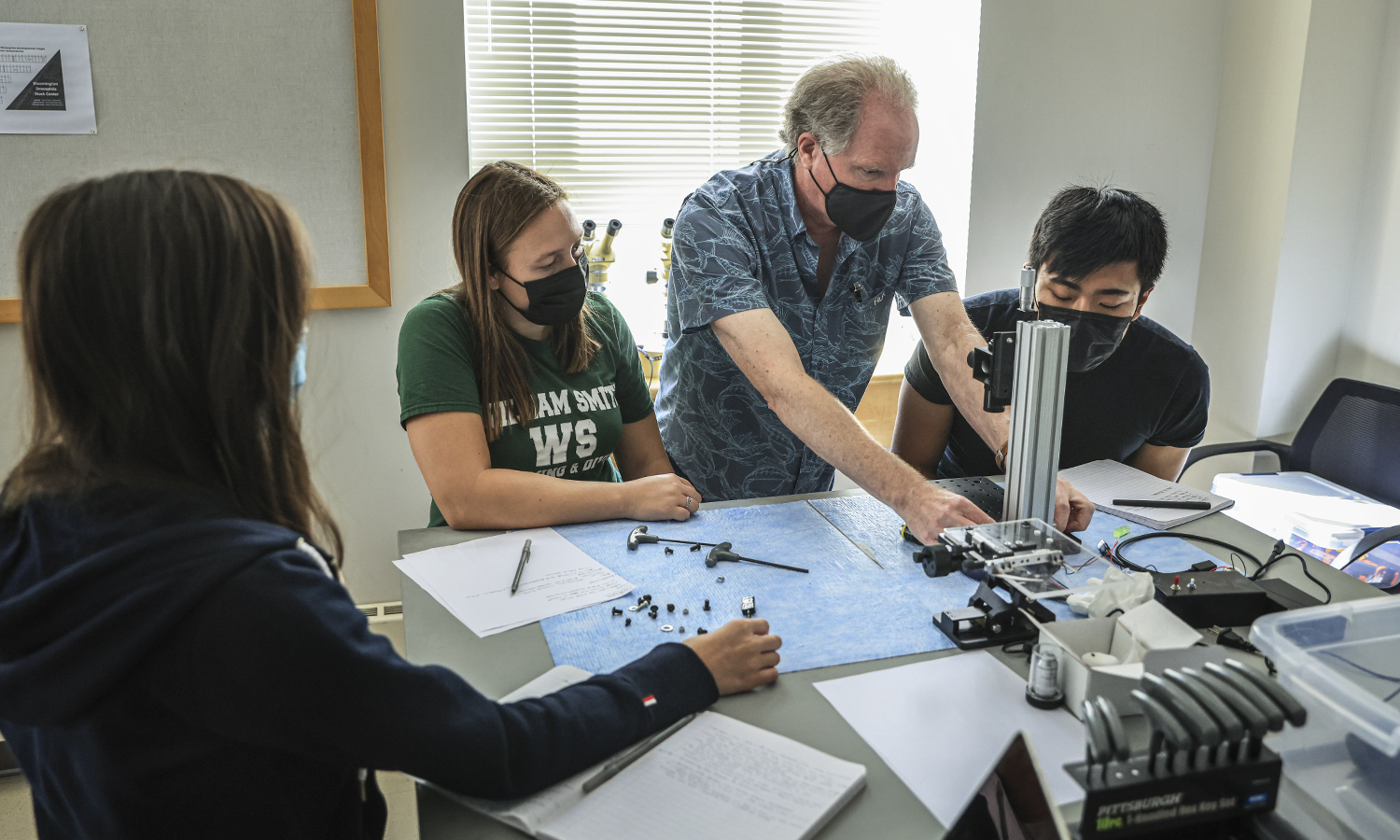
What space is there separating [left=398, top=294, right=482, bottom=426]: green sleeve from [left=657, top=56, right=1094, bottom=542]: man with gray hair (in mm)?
423

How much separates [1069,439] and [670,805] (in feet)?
4.87

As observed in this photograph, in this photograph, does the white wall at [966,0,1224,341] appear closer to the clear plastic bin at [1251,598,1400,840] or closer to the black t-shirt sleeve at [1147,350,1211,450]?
the black t-shirt sleeve at [1147,350,1211,450]

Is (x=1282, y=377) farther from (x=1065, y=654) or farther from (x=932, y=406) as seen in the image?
(x=1065, y=654)

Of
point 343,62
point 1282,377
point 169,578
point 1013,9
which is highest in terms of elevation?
point 1013,9

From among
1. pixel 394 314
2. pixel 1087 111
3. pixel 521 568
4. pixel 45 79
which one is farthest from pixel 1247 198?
pixel 45 79

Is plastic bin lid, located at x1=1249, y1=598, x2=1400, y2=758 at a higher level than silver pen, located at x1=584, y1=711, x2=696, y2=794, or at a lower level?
higher

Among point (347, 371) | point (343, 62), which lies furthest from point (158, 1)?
point (347, 371)

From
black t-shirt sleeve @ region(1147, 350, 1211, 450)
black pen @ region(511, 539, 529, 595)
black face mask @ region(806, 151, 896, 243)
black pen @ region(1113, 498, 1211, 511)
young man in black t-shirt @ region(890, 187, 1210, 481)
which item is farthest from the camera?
black t-shirt sleeve @ region(1147, 350, 1211, 450)

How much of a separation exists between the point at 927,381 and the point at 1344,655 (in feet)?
3.97

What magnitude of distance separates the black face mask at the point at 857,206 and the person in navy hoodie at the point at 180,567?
3.87 ft

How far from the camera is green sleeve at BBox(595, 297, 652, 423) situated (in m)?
1.88

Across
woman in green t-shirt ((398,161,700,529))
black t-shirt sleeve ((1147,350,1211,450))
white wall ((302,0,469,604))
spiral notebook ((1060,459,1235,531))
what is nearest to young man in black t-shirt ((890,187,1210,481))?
black t-shirt sleeve ((1147,350,1211,450))

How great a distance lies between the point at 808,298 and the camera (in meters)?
1.95

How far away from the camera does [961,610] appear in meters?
1.21
